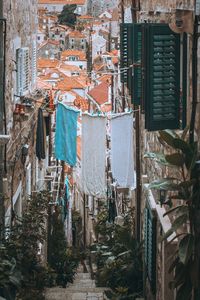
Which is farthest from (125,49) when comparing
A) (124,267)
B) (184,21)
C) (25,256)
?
(184,21)

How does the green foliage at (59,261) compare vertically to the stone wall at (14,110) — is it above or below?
below

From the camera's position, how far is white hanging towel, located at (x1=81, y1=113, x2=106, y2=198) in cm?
1540

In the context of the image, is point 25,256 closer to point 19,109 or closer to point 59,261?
point 19,109

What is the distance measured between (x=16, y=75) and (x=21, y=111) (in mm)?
725

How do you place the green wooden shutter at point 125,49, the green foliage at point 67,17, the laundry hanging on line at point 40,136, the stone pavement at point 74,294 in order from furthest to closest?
the green foliage at point 67,17
the laundry hanging on line at point 40,136
the green wooden shutter at point 125,49
the stone pavement at point 74,294

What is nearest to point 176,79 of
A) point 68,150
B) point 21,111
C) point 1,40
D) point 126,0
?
point 1,40

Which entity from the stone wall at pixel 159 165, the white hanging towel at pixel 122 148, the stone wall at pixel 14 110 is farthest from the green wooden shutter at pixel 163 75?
the white hanging towel at pixel 122 148

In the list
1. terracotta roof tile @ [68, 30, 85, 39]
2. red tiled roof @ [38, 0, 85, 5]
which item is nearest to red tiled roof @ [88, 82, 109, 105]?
terracotta roof tile @ [68, 30, 85, 39]

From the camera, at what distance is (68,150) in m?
17.9

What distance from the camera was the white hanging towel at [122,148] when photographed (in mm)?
14383

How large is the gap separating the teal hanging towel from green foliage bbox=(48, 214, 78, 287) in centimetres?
204

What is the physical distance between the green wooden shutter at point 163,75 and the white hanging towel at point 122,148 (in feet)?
17.0

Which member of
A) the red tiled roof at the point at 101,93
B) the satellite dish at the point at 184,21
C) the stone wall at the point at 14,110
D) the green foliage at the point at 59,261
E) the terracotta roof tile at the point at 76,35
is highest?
the satellite dish at the point at 184,21

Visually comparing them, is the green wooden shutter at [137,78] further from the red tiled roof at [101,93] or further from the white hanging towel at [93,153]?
the red tiled roof at [101,93]
